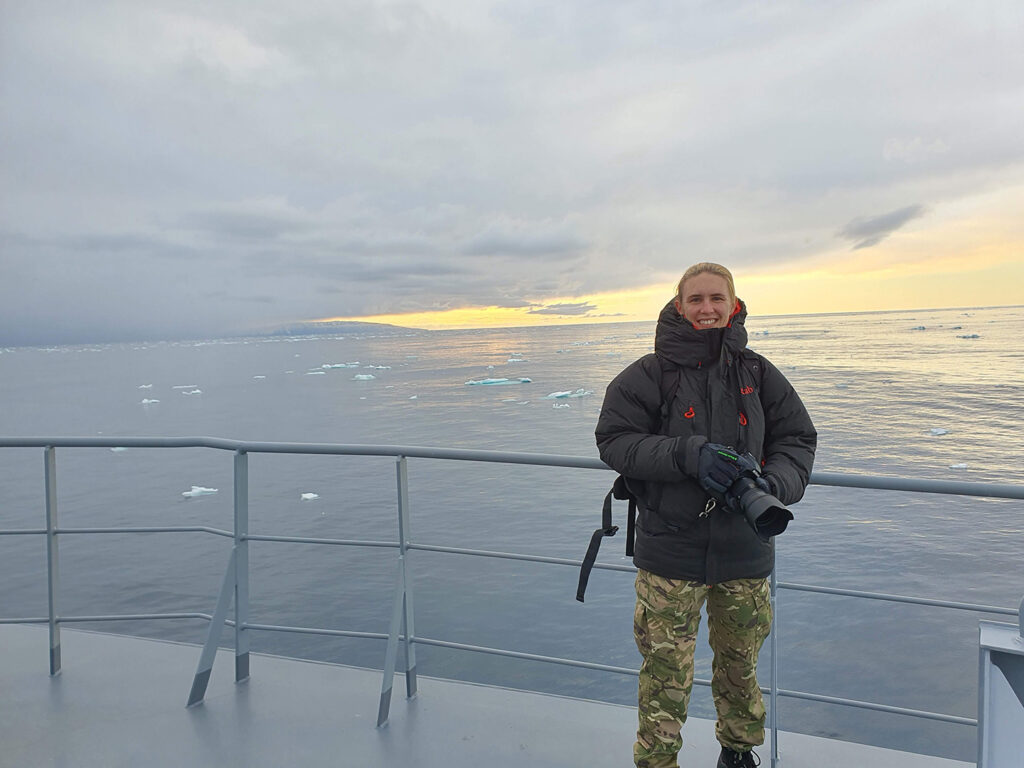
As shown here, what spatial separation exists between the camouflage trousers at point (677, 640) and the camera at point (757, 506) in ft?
1.01

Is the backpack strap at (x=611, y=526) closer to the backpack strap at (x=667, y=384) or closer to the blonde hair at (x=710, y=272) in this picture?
the backpack strap at (x=667, y=384)

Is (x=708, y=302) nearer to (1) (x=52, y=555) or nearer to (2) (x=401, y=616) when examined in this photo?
(2) (x=401, y=616)

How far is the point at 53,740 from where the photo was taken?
226 cm

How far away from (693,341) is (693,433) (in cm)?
22

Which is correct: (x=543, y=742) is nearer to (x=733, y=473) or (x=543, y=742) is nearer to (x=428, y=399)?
(x=733, y=473)

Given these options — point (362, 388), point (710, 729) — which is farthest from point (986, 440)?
point (362, 388)

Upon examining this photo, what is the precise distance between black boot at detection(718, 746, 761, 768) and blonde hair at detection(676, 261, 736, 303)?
1225 millimetres

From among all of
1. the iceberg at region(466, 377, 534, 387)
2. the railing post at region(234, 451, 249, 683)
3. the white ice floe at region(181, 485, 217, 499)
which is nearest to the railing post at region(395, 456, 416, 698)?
the railing post at region(234, 451, 249, 683)

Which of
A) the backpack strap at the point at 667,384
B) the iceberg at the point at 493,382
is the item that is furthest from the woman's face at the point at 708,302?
the iceberg at the point at 493,382

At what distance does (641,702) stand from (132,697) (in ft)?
6.08

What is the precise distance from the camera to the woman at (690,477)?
5.56ft

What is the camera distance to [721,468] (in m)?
1.53

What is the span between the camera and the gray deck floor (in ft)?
7.00

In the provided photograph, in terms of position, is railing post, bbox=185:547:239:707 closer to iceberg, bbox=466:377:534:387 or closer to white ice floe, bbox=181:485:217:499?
white ice floe, bbox=181:485:217:499
